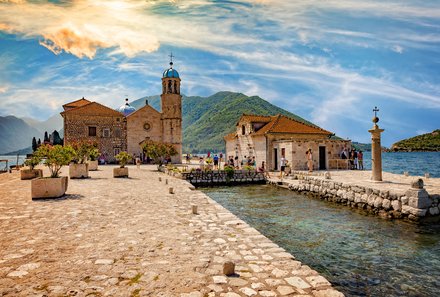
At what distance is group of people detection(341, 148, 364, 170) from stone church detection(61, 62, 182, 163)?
23874 millimetres

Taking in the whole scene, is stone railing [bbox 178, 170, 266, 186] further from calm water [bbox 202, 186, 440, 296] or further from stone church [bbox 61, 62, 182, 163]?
stone church [bbox 61, 62, 182, 163]

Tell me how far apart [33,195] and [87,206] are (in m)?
2.68

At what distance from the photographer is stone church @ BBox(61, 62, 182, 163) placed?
4253cm

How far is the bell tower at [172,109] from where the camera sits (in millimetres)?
43656

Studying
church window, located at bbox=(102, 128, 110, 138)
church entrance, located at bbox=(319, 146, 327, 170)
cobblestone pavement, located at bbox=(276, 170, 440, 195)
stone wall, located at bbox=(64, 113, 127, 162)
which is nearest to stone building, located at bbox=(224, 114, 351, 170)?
church entrance, located at bbox=(319, 146, 327, 170)

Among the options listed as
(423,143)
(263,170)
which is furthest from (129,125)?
(423,143)

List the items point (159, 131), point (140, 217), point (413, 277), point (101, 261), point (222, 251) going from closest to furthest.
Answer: point (101, 261) → point (222, 251) → point (413, 277) → point (140, 217) → point (159, 131)

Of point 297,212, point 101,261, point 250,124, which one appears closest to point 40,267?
point 101,261

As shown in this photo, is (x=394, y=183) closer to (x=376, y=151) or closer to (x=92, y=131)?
(x=376, y=151)

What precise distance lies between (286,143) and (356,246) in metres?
19.2

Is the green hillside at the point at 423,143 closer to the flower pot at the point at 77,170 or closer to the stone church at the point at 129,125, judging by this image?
the stone church at the point at 129,125

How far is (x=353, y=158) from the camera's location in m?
27.9

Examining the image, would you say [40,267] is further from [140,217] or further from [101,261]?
[140,217]

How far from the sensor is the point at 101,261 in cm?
483
